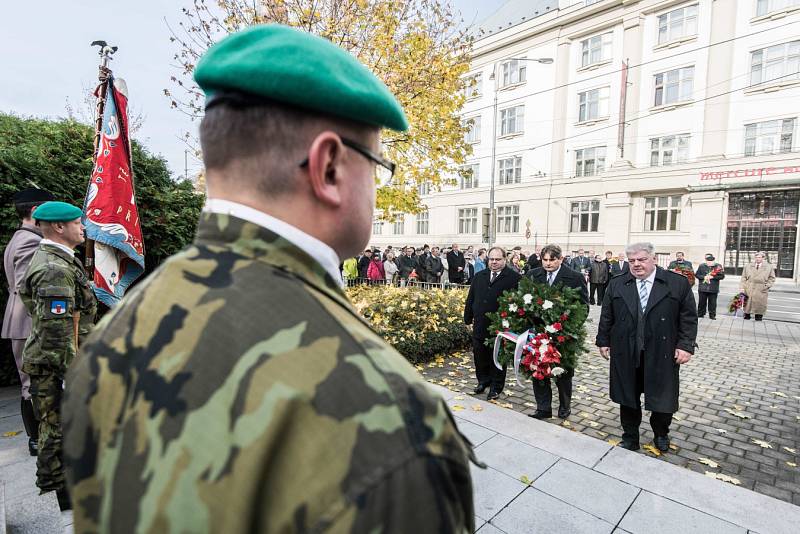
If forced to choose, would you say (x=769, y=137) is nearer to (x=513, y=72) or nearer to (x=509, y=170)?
(x=509, y=170)

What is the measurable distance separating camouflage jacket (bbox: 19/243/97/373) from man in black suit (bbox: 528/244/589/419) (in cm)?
502

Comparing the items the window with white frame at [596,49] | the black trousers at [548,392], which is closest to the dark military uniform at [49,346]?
the black trousers at [548,392]

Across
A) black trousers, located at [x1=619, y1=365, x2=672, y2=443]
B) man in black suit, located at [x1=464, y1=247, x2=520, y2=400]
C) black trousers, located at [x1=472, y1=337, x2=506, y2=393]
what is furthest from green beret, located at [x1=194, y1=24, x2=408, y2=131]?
black trousers, located at [x1=472, y1=337, x2=506, y2=393]

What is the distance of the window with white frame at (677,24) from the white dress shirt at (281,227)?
33.1 metres

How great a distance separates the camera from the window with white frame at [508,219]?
3388 centimetres

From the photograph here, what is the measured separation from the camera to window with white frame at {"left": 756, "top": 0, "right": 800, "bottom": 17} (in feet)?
73.5

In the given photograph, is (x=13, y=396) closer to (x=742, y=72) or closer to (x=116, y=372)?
(x=116, y=372)

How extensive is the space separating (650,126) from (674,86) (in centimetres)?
256

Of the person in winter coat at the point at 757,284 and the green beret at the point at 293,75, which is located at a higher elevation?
the green beret at the point at 293,75

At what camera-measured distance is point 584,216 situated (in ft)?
99.1

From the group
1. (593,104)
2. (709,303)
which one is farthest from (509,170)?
(709,303)

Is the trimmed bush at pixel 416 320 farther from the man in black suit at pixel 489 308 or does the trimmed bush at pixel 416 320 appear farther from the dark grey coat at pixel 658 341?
the dark grey coat at pixel 658 341

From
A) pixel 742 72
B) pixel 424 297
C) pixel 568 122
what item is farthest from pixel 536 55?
pixel 424 297

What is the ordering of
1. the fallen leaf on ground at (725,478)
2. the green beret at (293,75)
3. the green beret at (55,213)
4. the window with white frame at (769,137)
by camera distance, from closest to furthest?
1. the green beret at (293,75)
2. the green beret at (55,213)
3. the fallen leaf on ground at (725,478)
4. the window with white frame at (769,137)
